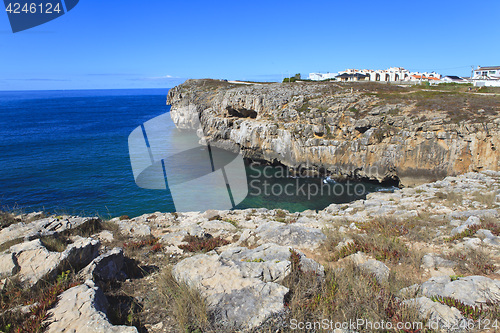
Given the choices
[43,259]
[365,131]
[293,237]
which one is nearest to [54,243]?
[43,259]

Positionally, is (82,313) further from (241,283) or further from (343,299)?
(343,299)

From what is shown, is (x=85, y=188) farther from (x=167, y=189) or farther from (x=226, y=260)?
(x=226, y=260)

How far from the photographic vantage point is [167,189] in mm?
29359

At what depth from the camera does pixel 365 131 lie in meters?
31.2

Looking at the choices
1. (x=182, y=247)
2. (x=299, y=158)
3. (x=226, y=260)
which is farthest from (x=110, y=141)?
(x=226, y=260)

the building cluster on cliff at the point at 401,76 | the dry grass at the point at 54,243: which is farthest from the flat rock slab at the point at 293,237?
the building cluster on cliff at the point at 401,76

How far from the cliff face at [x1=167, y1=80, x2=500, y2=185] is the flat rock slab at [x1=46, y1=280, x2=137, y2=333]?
2957cm

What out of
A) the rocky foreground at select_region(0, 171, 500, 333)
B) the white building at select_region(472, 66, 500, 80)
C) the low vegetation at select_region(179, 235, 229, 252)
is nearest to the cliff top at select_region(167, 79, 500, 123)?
the rocky foreground at select_region(0, 171, 500, 333)

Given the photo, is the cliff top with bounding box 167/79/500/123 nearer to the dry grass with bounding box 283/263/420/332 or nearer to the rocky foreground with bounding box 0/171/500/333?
the rocky foreground with bounding box 0/171/500/333

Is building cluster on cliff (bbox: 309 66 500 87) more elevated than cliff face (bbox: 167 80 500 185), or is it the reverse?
building cluster on cliff (bbox: 309 66 500 87)

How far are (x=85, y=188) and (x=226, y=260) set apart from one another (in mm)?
26946

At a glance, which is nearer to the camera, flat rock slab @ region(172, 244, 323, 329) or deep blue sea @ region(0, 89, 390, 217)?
flat rock slab @ region(172, 244, 323, 329)

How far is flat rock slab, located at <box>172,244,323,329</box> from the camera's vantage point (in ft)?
14.7

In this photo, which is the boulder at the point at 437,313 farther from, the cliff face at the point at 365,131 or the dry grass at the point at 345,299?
the cliff face at the point at 365,131
